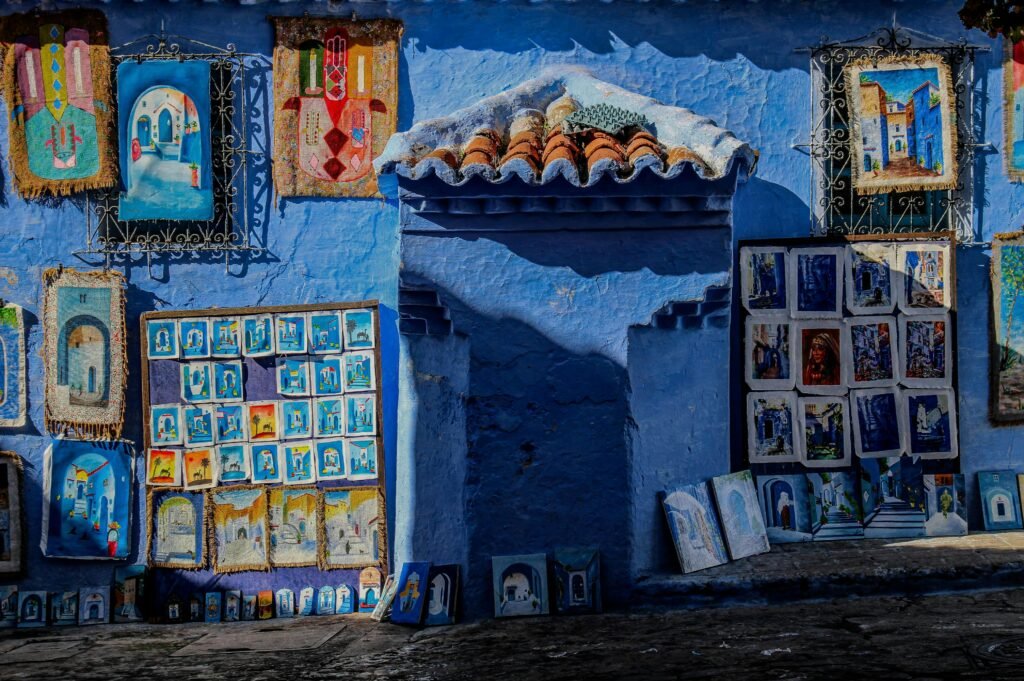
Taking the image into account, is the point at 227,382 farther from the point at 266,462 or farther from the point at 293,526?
the point at 293,526

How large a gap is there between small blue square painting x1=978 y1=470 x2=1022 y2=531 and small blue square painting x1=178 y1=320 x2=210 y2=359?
16.3 feet

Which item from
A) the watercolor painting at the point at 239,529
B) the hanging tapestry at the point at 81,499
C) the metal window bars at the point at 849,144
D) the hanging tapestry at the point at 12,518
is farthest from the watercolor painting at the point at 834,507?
the hanging tapestry at the point at 12,518

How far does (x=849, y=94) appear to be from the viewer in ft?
25.4

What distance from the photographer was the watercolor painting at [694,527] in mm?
6781

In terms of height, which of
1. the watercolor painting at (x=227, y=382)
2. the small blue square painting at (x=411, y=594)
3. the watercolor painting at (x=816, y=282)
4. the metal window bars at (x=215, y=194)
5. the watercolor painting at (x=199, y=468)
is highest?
the metal window bars at (x=215, y=194)

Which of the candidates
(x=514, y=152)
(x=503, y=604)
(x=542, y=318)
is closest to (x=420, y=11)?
(x=514, y=152)

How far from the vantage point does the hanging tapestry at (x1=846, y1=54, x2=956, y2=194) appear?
7.71 metres

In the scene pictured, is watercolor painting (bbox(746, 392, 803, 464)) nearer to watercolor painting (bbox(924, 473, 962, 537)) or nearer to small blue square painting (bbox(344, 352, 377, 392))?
watercolor painting (bbox(924, 473, 962, 537))

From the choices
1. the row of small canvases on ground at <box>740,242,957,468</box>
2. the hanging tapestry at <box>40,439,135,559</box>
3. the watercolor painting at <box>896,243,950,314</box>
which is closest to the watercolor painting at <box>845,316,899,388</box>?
the row of small canvases on ground at <box>740,242,957,468</box>

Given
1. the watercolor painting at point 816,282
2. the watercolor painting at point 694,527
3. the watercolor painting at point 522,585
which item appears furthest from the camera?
the watercolor painting at point 816,282

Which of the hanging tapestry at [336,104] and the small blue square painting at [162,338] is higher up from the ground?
the hanging tapestry at [336,104]

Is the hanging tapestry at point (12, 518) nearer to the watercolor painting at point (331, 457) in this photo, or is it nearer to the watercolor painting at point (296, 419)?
the watercolor painting at point (296, 419)

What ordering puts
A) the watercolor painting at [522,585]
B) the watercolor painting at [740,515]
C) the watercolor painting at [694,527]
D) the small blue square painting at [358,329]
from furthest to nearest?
the small blue square painting at [358,329] → the watercolor painting at [740,515] → the watercolor painting at [694,527] → the watercolor painting at [522,585]

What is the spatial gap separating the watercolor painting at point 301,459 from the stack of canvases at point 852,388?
2.75 metres
